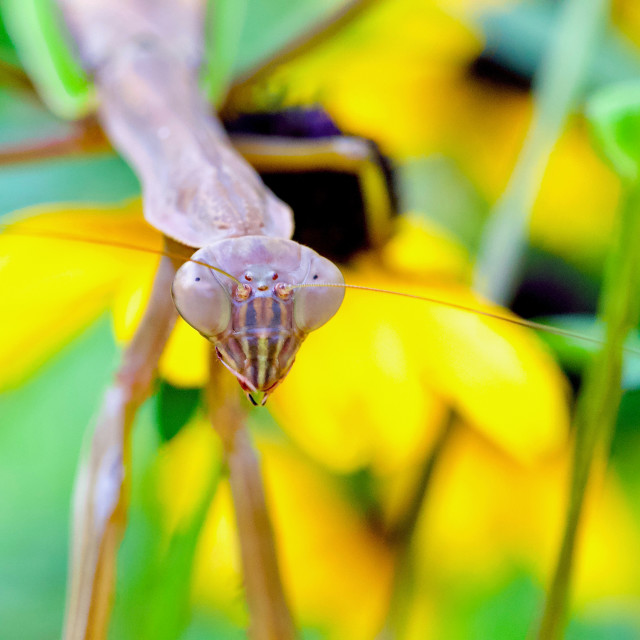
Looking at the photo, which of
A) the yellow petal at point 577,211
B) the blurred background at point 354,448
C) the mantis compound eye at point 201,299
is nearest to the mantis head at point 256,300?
the mantis compound eye at point 201,299

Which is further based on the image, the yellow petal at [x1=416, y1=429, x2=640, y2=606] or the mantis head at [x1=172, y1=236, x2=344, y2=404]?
the yellow petal at [x1=416, y1=429, x2=640, y2=606]

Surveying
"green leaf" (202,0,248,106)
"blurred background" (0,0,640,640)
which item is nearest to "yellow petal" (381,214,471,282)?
"blurred background" (0,0,640,640)

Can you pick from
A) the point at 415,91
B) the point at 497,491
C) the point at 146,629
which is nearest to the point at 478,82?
the point at 415,91

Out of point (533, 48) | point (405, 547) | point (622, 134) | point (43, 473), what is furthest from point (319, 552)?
point (533, 48)

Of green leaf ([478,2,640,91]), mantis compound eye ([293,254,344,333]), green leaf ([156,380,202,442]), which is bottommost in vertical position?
green leaf ([156,380,202,442])

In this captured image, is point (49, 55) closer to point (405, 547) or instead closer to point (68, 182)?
point (68, 182)

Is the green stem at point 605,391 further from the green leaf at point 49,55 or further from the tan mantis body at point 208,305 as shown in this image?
the green leaf at point 49,55

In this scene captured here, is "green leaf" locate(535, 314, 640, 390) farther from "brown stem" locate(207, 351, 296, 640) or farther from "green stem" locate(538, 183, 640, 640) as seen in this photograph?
"brown stem" locate(207, 351, 296, 640)
